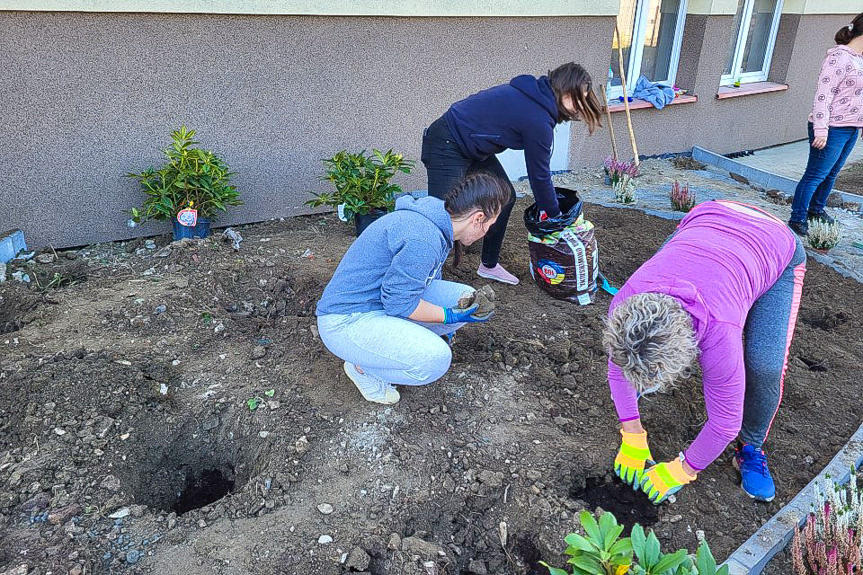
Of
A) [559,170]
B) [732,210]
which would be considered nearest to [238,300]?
[732,210]

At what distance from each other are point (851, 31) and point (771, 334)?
3631mm

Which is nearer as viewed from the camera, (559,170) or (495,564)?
(495,564)

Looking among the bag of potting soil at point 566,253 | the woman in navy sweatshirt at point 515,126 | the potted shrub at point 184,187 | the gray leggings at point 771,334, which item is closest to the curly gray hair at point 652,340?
the gray leggings at point 771,334

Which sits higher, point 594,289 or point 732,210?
point 732,210

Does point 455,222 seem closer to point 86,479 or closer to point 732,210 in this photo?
point 732,210

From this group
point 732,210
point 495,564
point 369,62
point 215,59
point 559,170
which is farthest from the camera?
point 559,170

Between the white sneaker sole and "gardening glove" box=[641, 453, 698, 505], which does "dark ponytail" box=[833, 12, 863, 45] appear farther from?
"gardening glove" box=[641, 453, 698, 505]

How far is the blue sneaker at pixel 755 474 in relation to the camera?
2.48 meters

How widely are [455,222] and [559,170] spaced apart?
4.74 metres

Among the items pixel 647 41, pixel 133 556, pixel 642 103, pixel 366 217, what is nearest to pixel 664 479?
pixel 133 556

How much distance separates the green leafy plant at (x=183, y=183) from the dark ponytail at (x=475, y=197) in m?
2.50

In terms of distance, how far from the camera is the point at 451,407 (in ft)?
9.46

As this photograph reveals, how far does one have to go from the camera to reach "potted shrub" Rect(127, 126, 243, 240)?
429cm

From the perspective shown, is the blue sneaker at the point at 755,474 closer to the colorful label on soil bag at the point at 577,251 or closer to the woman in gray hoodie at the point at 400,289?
the woman in gray hoodie at the point at 400,289
